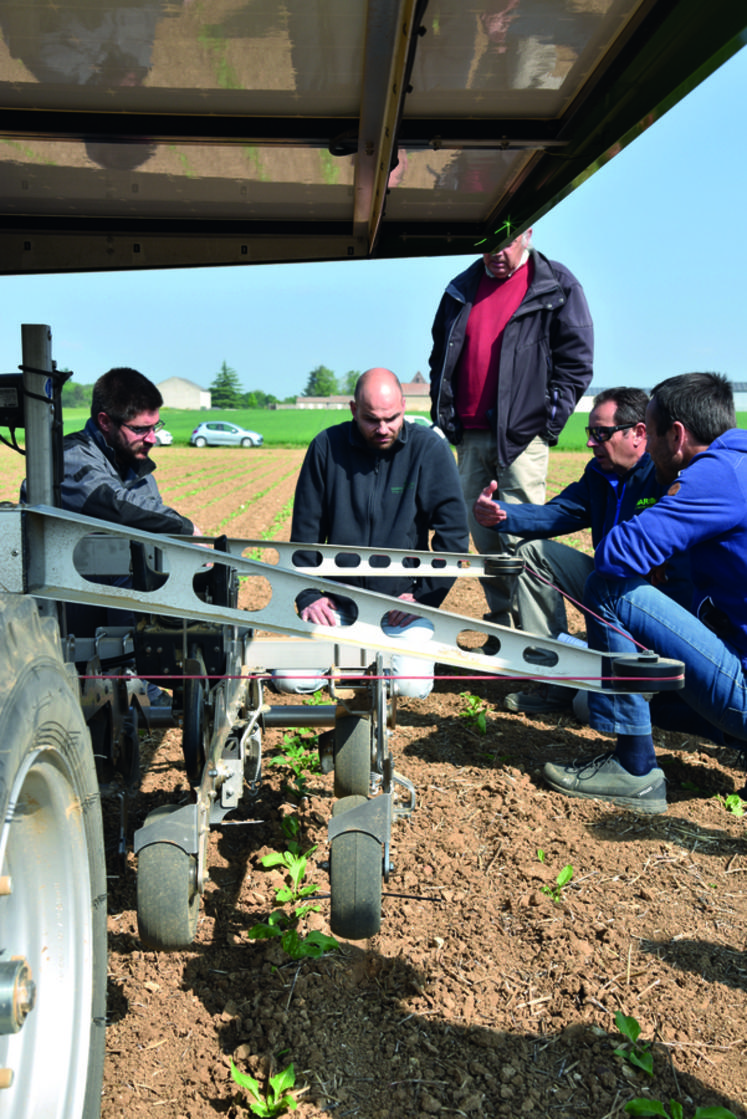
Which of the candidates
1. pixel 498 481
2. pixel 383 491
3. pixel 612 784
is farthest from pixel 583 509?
pixel 612 784

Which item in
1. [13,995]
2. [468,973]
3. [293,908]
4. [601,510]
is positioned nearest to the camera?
[13,995]

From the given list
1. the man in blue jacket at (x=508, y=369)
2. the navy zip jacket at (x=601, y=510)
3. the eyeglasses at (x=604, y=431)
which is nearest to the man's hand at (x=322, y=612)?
the navy zip jacket at (x=601, y=510)

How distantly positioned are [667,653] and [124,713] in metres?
1.95

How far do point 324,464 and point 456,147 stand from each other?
2272 millimetres

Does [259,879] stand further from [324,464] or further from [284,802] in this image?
[324,464]

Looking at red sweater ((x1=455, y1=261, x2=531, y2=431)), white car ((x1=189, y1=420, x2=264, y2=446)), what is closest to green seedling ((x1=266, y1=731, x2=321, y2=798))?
red sweater ((x1=455, y1=261, x2=531, y2=431))

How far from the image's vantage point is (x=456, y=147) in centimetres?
229

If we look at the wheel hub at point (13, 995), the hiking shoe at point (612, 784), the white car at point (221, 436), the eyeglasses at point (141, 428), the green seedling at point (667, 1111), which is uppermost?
the white car at point (221, 436)

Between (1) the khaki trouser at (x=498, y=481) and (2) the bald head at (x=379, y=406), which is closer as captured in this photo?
(2) the bald head at (x=379, y=406)

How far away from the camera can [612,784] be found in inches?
140

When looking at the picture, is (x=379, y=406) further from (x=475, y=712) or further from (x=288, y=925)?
(x=288, y=925)

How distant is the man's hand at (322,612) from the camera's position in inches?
148

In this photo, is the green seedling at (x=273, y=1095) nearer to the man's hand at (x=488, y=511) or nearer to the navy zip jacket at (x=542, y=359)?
the man's hand at (x=488, y=511)

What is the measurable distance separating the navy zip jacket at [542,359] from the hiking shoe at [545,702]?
4.28 ft
